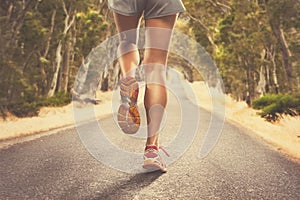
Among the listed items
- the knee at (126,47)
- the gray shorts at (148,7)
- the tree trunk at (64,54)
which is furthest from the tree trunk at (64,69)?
the gray shorts at (148,7)

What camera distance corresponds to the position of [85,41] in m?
24.5

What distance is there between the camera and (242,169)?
3709 mm

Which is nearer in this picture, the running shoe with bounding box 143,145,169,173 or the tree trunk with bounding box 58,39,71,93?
the running shoe with bounding box 143,145,169,173

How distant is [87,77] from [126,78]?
24004 mm

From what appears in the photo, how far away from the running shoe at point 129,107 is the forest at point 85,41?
7.66 metres

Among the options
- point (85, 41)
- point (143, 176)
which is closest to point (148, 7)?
point (143, 176)

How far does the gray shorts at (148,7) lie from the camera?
3.29 metres

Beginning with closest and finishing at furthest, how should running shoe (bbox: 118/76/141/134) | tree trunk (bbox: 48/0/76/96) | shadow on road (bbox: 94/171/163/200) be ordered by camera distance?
shadow on road (bbox: 94/171/163/200)
running shoe (bbox: 118/76/141/134)
tree trunk (bbox: 48/0/76/96)

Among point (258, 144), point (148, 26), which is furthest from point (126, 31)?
point (258, 144)

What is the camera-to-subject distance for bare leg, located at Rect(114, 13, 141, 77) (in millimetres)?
3406

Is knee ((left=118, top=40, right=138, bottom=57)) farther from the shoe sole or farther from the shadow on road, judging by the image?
the shadow on road

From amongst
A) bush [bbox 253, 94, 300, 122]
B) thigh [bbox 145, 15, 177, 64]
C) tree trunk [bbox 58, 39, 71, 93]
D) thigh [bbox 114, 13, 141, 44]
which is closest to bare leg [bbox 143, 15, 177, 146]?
thigh [bbox 145, 15, 177, 64]

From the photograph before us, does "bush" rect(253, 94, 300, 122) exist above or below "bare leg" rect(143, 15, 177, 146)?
below

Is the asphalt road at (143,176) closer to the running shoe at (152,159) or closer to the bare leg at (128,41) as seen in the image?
the running shoe at (152,159)
